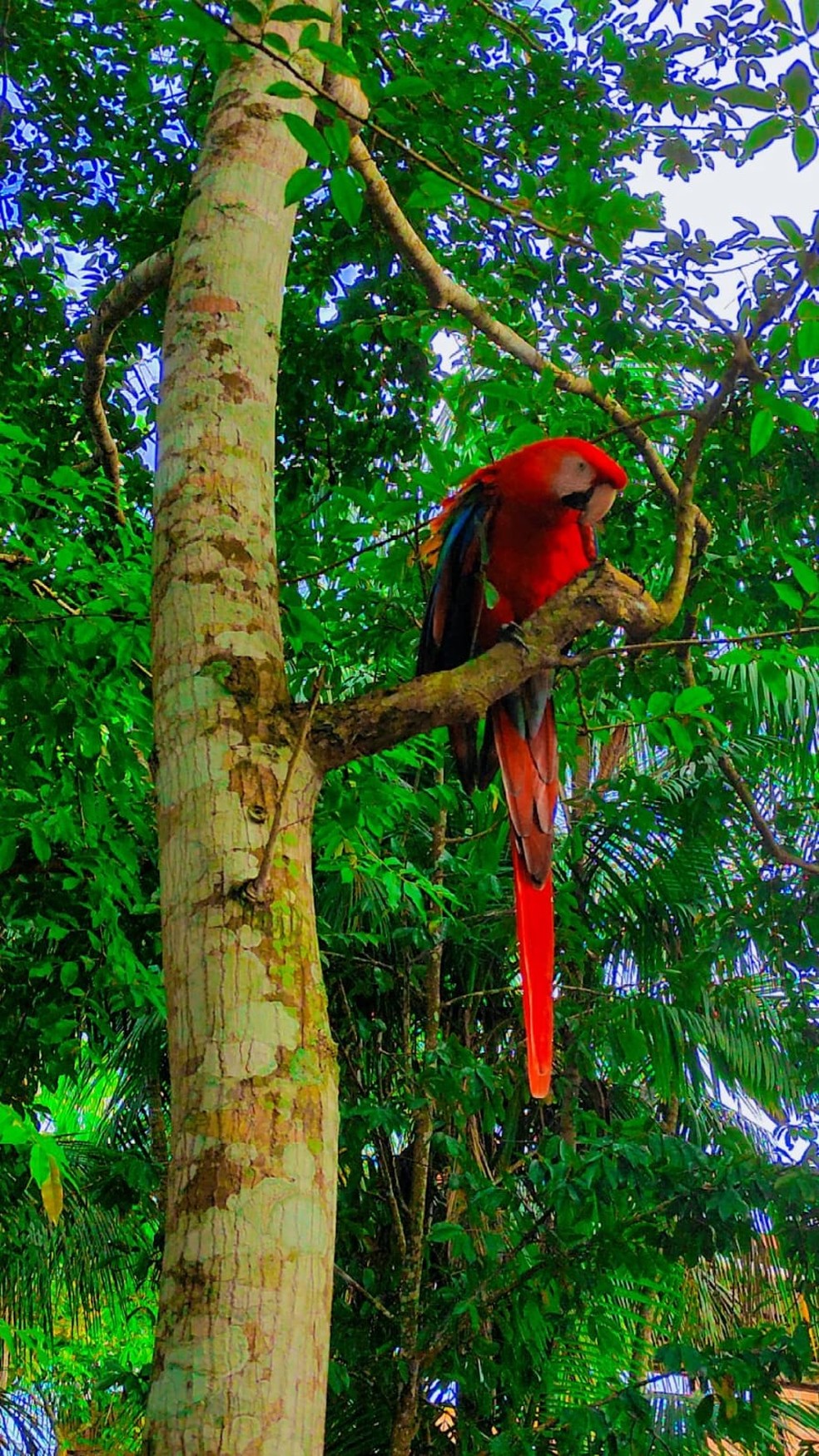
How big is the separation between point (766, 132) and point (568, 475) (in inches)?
37.4

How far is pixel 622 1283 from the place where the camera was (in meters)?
3.22

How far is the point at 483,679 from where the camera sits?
115cm

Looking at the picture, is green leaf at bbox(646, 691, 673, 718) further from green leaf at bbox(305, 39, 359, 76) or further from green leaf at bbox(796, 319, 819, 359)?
green leaf at bbox(305, 39, 359, 76)

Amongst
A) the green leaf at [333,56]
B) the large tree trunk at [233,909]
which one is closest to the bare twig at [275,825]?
the large tree trunk at [233,909]

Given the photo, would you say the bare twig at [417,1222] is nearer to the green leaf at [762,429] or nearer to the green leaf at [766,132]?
the green leaf at [762,429]

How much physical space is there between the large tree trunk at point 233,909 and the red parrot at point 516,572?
2.38ft

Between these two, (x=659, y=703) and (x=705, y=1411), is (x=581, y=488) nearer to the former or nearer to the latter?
(x=659, y=703)

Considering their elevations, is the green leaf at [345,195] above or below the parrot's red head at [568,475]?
below

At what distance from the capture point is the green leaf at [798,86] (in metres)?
1.03

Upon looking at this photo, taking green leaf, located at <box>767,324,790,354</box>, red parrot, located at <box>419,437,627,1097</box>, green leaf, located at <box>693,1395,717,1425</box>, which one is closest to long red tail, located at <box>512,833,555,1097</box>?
red parrot, located at <box>419,437,627,1097</box>

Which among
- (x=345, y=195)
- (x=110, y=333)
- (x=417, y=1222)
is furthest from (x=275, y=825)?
(x=417, y=1222)

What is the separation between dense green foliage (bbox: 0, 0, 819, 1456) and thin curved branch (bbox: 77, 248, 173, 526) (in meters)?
0.18

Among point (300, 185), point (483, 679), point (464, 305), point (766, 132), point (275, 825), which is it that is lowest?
point (275, 825)

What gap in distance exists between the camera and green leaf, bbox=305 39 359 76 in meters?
0.90
